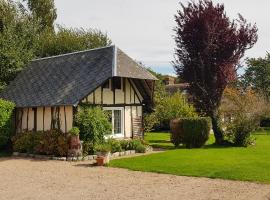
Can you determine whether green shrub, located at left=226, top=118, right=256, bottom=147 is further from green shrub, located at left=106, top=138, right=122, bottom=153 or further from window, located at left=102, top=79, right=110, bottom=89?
window, located at left=102, top=79, right=110, bottom=89

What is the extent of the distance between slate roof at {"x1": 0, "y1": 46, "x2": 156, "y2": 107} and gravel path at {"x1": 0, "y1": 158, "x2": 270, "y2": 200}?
17.0ft

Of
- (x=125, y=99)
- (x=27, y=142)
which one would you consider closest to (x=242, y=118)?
(x=125, y=99)

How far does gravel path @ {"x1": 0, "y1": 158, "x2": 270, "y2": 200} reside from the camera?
1053 cm

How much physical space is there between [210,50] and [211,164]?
33.4ft

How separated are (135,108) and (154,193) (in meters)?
12.6

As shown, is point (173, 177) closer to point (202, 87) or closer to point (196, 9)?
point (202, 87)

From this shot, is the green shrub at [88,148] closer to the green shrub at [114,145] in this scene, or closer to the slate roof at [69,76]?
the green shrub at [114,145]

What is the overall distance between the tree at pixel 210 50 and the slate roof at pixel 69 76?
3.59m

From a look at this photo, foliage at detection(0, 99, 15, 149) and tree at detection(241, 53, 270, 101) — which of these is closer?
foliage at detection(0, 99, 15, 149)

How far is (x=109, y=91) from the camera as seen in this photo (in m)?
21.5

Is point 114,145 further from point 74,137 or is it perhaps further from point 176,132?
point 176,132

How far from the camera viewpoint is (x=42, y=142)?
62.9 ft

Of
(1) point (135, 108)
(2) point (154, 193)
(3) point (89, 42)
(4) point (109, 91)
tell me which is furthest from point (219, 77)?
(3) point (89, 42)

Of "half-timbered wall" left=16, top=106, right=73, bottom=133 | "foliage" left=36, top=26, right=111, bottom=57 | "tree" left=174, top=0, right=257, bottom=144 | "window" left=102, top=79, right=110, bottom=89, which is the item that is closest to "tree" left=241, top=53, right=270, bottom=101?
"foliage" left=36, top=26, right=111, bottom=57
